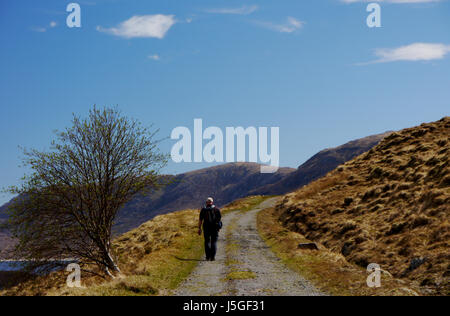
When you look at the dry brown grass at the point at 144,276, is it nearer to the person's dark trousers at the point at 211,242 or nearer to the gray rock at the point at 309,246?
the person's dark trousers at the point at 211,242

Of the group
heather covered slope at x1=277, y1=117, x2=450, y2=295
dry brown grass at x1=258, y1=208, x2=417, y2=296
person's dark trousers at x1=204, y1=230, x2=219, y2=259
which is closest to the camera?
dry brown grass at x1=258, y1=208, x2=417, y2=296

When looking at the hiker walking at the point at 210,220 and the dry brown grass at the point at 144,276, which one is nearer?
the dry brown grass at the point at 144,276

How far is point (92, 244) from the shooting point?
22.0m

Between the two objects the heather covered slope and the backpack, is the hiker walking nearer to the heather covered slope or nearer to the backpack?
the backpack

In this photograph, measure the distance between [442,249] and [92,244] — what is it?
18.2 meters

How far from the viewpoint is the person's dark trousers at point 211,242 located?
20.7 m

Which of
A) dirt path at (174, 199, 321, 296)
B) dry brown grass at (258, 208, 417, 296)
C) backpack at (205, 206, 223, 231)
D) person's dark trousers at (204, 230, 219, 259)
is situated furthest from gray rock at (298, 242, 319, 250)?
backpack at (205, 206, 223, 231)

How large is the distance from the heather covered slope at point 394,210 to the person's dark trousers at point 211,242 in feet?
27.4

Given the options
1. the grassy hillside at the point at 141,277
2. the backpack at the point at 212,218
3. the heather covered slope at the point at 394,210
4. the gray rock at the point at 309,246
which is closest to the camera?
the grassy hillside at the point at 141,277

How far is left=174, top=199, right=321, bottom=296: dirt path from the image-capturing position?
44.9 ft

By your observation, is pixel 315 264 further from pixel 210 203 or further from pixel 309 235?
pixel 309 235

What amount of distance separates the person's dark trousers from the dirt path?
534mm

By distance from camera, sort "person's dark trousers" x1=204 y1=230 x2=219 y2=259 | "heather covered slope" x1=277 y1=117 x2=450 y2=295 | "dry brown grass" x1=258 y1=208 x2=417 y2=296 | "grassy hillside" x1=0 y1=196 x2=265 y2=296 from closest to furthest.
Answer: "grassy hillside" x1=0 y1=196 x2=265 y2=296 < "dry brown grass" x1=258 y1=208 x2=417 y2=296 < "heather covered slope" x1=277 y1=117 x2=450 y2=295 < "person's dark trousers" x1=204 y1=230 x2=219 y2=259

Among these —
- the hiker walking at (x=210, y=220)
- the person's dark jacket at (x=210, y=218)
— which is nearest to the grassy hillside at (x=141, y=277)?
the hiker walking at (x=210, y=220)
